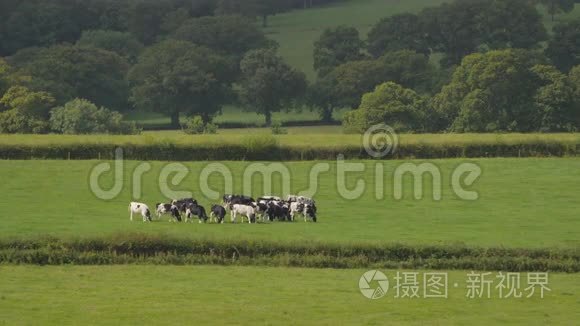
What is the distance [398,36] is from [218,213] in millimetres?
100413

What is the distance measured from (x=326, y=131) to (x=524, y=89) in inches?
834

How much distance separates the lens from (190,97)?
120500mm

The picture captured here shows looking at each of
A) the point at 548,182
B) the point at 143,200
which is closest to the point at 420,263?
the point at 143,200

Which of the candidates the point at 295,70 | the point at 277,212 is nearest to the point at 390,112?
the point at 295,70

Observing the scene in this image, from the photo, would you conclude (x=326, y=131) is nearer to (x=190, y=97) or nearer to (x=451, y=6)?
(x=190, y=97)

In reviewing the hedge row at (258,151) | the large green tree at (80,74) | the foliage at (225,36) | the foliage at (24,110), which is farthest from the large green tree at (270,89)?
the hedge row at (258,151)

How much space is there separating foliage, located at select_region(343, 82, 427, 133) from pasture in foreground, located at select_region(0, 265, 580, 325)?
59.9m

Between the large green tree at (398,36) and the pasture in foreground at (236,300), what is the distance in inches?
4132

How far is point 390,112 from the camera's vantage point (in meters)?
96.9

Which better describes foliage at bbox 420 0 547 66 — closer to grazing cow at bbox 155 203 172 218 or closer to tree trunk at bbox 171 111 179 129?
tree trunk at bbox 171 111 179 129

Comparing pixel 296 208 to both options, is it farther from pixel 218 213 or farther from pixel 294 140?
pixel 294 140

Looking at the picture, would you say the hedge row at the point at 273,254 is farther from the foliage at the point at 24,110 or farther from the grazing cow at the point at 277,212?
the foliage at the point at 24,110

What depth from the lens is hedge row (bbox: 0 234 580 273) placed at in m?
37.5

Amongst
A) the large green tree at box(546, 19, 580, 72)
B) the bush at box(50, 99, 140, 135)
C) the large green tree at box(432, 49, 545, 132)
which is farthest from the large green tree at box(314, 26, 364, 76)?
the bush at box(50, 99, 140, 135)
